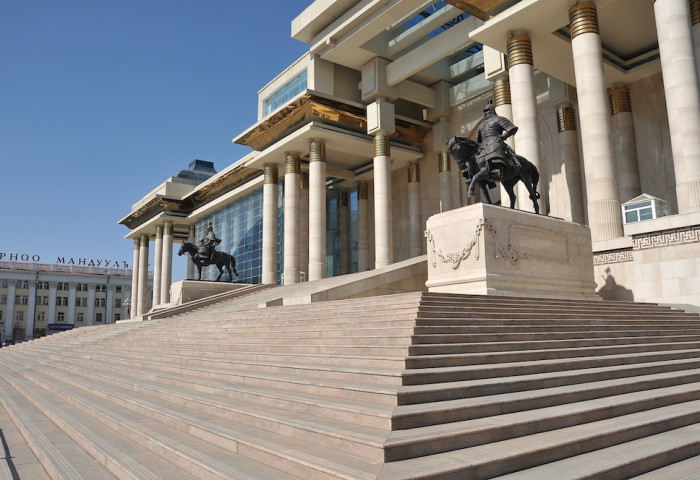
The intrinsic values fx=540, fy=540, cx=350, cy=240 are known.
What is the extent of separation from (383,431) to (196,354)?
6749 mm

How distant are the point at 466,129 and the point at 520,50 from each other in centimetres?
1022

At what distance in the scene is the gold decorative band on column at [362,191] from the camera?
36.7 meters

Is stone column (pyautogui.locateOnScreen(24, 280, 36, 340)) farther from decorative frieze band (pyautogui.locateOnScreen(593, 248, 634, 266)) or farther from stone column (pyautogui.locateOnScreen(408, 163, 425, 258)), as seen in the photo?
decorative frieze band (pyautogui.locateOnScreen(593, 248, 634, 266))

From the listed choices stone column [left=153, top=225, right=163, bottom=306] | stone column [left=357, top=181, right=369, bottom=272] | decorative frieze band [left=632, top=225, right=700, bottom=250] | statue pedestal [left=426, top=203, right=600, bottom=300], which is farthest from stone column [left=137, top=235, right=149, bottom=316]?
decorative frieze band [left=632, top=225, right=700, bottom=250]

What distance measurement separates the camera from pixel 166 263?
45.8 meters

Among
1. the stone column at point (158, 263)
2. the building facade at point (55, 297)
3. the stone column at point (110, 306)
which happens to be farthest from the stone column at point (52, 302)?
the stone column at point (158, 263)

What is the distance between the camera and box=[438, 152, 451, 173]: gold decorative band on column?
3023 cm

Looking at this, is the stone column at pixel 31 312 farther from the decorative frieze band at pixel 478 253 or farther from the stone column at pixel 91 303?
the decorative frieze band at pixel 478 253

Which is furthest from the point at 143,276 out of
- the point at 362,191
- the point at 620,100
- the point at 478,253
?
the point at 478,253

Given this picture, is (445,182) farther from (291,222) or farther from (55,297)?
(55,297)

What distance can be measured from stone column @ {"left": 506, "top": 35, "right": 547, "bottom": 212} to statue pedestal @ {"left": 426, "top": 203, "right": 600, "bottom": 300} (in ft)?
14.0

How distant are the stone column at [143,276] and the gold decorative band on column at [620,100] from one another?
128 ft

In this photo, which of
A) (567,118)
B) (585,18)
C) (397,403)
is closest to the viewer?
(397,403)

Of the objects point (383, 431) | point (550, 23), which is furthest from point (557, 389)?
point (550, 23)
